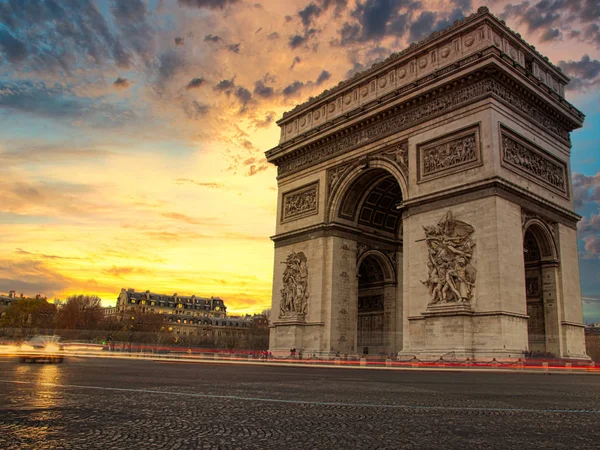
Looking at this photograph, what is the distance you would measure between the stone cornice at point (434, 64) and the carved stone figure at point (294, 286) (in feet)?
23.8

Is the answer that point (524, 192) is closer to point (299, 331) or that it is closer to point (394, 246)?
point (394, 246)

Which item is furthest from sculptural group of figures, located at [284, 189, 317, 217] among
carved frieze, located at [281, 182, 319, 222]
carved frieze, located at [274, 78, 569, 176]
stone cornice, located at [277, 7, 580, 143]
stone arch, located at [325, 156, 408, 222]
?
stone cornice, located at [277, 7, 580, 143]

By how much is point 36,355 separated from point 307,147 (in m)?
18.2

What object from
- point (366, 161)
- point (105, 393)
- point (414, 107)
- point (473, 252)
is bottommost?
point (105, 393)

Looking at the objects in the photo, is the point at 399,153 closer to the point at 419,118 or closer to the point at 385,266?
the point at 419,118

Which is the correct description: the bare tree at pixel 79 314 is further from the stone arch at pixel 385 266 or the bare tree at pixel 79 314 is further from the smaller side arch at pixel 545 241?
the smaller side arch at pixel 545 241

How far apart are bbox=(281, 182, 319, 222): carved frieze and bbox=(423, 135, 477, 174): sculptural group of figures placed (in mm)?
7191

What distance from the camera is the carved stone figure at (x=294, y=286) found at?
27500 mm

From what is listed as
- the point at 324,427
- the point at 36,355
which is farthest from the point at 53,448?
the point at 36,355

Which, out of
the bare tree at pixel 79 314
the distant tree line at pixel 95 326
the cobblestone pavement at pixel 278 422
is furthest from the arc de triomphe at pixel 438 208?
the bare tree at pixel 79 314

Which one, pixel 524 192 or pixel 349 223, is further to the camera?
pixel 349 223

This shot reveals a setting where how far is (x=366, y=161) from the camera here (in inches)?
1025

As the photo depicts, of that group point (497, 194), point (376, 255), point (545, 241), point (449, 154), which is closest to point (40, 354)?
point (497, 194)

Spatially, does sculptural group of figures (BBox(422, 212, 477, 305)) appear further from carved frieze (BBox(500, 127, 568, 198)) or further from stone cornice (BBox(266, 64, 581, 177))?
stone cornice (BBox(266, 64, 581, 177))
